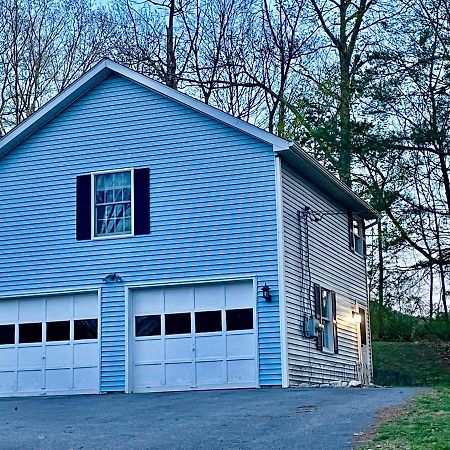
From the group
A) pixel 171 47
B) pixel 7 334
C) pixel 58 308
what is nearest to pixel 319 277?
pixel 58 308

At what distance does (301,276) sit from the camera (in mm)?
19688

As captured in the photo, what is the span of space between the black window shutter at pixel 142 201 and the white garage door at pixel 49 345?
5.96 feet

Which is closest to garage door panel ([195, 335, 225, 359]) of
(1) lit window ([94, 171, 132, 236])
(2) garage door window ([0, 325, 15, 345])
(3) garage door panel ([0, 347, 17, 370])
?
(1) lit window ([94, 171, 132, 236])

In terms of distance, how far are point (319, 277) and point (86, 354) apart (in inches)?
210

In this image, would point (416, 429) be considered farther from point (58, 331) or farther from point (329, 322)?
point (58, 331)

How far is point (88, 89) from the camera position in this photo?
68.4 feet

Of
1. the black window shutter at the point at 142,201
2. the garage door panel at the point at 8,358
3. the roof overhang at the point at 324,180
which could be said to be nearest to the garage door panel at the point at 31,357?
the garage door panel at the point at 8,358

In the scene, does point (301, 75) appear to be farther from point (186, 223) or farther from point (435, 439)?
point (435, 439)

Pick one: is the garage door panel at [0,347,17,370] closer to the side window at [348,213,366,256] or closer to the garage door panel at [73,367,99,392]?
the garage door panel at [73,367,99,392]

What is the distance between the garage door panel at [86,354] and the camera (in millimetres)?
19703

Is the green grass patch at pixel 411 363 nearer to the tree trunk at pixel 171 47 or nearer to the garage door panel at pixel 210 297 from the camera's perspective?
the garage door panel at pixel 210 297

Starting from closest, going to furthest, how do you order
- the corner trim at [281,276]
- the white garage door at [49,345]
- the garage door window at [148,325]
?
the corner trim at [281,276] → the garage door window at [148,325] → the white garage door at [49,345]

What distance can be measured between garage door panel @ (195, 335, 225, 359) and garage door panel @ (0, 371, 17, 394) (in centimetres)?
434

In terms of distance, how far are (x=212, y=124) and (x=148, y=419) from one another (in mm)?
7870
